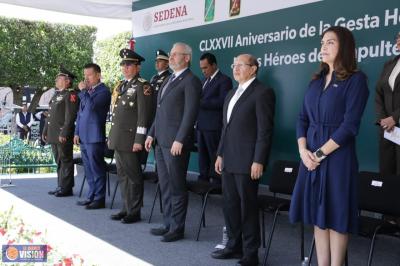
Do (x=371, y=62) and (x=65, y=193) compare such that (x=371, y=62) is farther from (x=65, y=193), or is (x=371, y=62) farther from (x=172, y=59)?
(x=65, y=193)

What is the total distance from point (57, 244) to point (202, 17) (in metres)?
3.79

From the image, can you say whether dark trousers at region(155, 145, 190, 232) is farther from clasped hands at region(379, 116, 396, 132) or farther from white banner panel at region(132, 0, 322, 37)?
white banner panel at region(132, 0, 322, 37)

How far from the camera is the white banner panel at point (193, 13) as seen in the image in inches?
235

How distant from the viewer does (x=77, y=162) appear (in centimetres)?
686

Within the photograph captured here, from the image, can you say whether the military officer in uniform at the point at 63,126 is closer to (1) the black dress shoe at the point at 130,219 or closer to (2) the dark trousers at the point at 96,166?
(2) the dark trousers at the point at 96,166

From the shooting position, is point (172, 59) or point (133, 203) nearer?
point (172, 59)

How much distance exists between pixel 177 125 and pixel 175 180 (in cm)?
47

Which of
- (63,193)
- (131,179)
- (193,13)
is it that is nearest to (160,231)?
(131,179)

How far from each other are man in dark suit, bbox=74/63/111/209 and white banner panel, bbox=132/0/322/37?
68.8 inches

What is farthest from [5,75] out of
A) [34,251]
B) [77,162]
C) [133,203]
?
[34,251]

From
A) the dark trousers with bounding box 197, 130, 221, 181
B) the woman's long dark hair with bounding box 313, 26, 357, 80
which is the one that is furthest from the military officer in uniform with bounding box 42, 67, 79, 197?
the woman's long dark hair with bounding box 313, 26, 357, 80

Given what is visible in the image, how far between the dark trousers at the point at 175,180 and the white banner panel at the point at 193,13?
221cm

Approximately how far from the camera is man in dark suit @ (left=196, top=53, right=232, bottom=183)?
5.63 meters

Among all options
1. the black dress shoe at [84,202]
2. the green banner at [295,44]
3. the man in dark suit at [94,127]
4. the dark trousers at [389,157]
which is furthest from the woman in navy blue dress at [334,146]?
the black dress shoe at [84,202]
